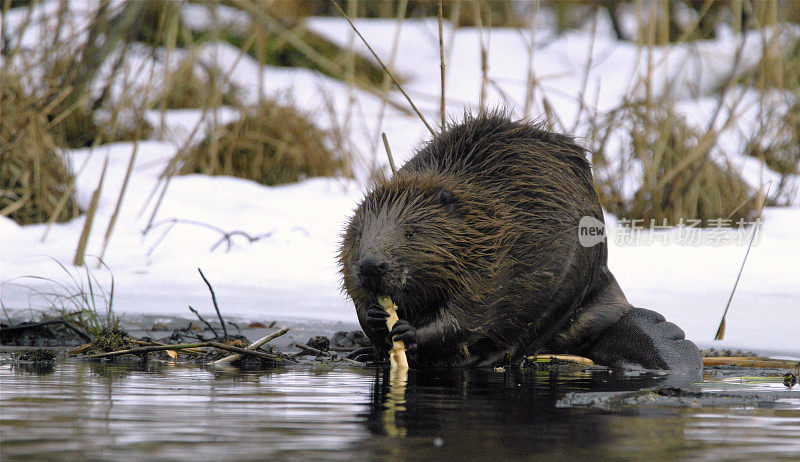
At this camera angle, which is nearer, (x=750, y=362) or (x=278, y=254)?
(x=750, y=362)

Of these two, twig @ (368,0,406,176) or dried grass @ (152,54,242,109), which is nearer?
twig @ (368,0,406,176)

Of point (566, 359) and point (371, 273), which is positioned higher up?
point (371, 273)

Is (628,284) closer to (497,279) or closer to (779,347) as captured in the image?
(779,347)

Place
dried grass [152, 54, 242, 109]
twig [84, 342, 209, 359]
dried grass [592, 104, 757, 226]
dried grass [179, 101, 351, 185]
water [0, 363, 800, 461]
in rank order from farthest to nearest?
dried grass [152, 54, 242, 109]
dried grass [179, 101, 351, 185]
dried grass [592, 104, 757, 226]
twig [84, 342, 209, 359]
water [0, 363, 800, 461]

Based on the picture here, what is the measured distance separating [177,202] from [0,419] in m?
4.00

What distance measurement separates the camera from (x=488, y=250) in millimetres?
3186

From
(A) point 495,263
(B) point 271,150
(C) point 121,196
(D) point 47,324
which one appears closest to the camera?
(A) point 495,263

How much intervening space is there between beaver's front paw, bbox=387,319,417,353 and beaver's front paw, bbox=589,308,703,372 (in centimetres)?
71

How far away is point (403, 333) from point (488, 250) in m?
0.40

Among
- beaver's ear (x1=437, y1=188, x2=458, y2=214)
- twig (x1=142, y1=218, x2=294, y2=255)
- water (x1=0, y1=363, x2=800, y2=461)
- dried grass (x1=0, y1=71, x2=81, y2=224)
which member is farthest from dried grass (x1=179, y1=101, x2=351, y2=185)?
water (x1=0, y1=363, x2=800, y2=461)

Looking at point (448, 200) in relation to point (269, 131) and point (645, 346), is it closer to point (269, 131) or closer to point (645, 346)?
point (645, 346)

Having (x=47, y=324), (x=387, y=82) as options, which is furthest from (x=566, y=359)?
(x=387, y=82)

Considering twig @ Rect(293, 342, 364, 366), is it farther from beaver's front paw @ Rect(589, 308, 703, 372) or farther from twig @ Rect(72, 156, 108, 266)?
twig @ Rect(72, 156, 108, 266)

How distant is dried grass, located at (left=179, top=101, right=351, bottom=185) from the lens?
6.68m
